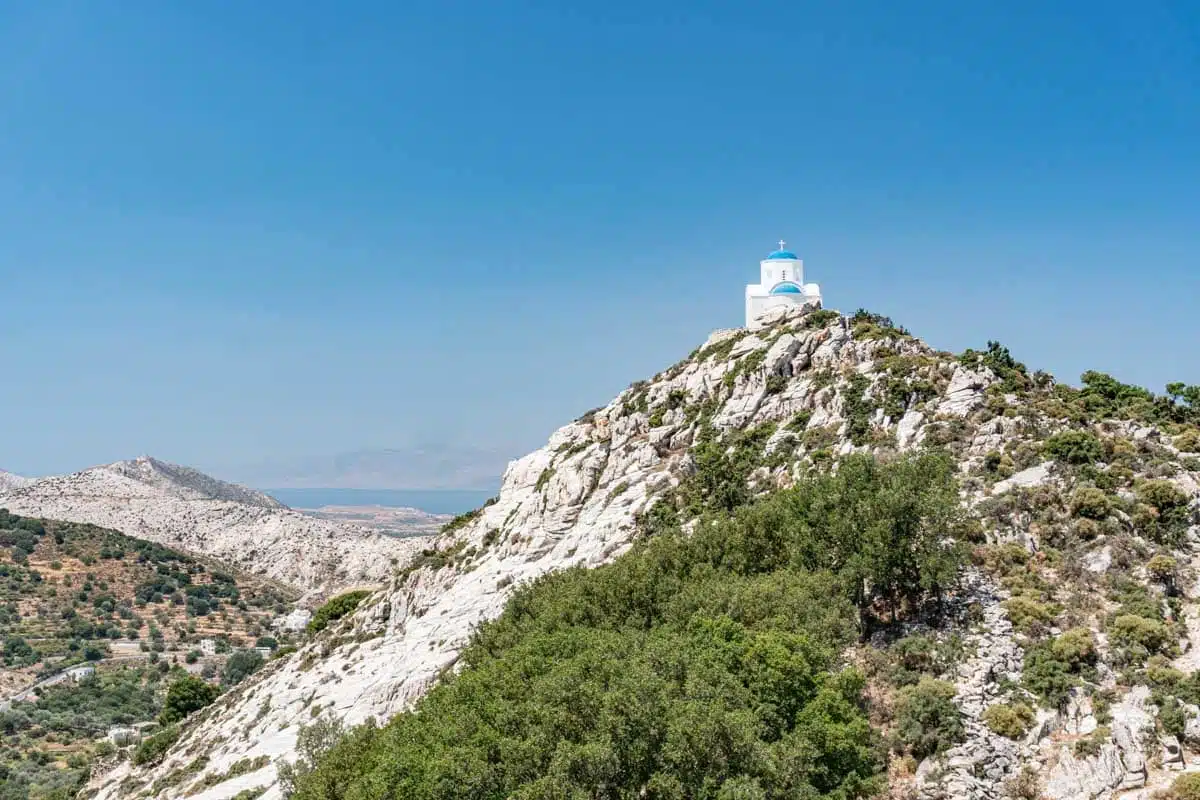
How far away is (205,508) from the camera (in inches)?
7288

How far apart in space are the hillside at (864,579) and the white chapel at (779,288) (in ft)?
15.9

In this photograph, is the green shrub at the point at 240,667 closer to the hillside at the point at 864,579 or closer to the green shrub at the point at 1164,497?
the hillside at the point at 864,579

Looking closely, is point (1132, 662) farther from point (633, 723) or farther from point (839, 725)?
point (633, 723)

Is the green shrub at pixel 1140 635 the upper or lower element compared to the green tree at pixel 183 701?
upper

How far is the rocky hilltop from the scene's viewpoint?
139m

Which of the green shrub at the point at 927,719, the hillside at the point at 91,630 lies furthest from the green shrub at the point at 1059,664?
the hillside at the point at 91,630

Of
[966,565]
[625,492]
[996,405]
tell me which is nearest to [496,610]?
[625,492]

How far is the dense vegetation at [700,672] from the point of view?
59.0ft

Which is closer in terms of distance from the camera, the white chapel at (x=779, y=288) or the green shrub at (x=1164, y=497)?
the green shrub at (x=1164, y=497)

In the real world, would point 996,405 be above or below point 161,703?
above

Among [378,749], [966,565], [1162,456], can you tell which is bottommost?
[378,749]

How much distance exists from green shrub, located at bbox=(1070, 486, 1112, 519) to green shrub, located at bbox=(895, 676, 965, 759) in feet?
41.0

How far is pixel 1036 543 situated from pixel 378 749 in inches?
959

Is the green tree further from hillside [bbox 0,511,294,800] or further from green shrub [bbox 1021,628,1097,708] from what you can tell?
green shrub [bbox 1021,628,1097,708]
